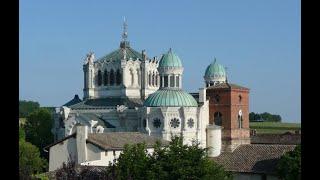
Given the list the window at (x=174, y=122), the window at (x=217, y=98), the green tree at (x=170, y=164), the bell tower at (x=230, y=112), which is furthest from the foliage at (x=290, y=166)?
the window at (x=217, y=98)

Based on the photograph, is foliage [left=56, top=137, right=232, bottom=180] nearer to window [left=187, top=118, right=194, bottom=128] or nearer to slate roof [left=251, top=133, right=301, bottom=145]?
window [left=187, top=118, right=194, bottom=128]

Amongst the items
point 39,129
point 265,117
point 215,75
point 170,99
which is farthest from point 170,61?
point 265,117

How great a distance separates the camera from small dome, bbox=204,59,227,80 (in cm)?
7250

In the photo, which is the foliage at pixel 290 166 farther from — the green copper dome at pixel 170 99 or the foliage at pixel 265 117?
the foliage at pixel 265 117

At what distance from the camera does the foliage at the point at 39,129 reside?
72688 millimetres

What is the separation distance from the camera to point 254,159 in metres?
47.6

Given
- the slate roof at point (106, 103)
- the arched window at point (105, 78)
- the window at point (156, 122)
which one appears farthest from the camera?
the arched window at point (105, 78)

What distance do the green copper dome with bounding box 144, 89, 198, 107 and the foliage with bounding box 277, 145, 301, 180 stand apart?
1798cm

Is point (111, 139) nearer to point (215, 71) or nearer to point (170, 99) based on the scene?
point (170, 99)

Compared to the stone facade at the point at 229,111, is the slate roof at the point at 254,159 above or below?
below
